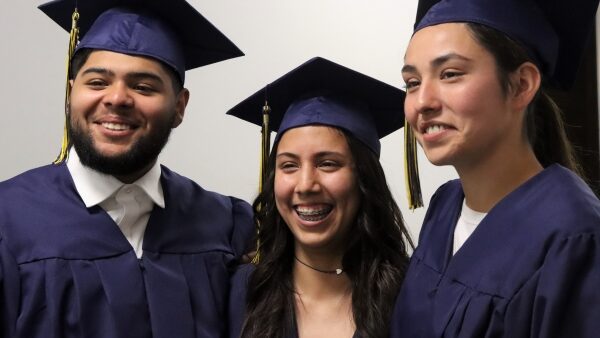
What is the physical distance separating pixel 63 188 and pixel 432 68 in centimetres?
91

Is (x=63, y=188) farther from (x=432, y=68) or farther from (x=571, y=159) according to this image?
(x=571, y=159)

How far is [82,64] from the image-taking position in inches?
62.3

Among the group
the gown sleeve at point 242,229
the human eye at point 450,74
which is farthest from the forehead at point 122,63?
the human eye at point 450,74

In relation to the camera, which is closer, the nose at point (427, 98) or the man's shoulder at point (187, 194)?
the nose at point (427, 98)

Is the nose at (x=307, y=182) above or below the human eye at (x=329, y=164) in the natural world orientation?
below

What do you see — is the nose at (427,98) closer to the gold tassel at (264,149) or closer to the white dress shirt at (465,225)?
the white dress shirt at (465,225)

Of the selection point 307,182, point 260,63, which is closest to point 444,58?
point 307,182

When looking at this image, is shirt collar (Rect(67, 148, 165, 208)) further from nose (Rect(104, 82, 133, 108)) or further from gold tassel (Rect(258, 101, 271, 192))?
gold tassel (Rect(258, 101, 271, 192))

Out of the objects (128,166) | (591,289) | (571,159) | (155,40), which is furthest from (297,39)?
(591,289)

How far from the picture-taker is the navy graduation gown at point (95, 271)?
139 centimetres

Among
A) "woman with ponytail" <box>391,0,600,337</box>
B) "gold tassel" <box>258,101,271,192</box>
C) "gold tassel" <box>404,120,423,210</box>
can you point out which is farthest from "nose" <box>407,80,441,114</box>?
"gold tassel" <box>258,101,271,192</box>

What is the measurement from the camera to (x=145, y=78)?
1.53 m

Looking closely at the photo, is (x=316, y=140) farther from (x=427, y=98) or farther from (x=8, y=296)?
(x=8, y=296)

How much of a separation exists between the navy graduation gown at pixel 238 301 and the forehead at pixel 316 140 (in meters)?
0.34
